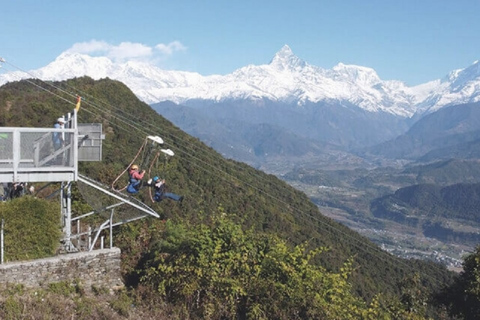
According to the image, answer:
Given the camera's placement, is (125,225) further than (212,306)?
Yes

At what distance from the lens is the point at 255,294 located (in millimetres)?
9305

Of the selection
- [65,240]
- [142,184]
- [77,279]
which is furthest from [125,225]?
[77,279]

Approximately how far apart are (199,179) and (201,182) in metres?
0.63

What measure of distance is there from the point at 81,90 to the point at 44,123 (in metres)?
18.9

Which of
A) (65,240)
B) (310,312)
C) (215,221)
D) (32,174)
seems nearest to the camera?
(310,312)

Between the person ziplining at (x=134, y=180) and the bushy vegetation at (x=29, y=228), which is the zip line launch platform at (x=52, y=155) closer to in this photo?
the bushy vegetation at (x=29, y=228)

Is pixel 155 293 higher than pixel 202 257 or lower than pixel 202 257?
lower

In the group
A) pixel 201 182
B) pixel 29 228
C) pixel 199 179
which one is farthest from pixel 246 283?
pixel 199 179

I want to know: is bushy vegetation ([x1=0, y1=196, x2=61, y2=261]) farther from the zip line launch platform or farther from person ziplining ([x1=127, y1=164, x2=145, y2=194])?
person ziplining ([x1=127, y1=164, x2=145, y2=194])

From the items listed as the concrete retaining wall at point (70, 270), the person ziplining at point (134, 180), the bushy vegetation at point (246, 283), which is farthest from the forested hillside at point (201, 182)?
the bushy vegetation at point (246, 283)

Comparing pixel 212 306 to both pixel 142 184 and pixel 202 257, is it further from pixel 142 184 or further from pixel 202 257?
pixel 142 184

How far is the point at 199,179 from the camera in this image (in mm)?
45406

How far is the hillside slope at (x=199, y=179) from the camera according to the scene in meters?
37.5

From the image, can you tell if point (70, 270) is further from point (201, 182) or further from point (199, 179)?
point (199, 179)
